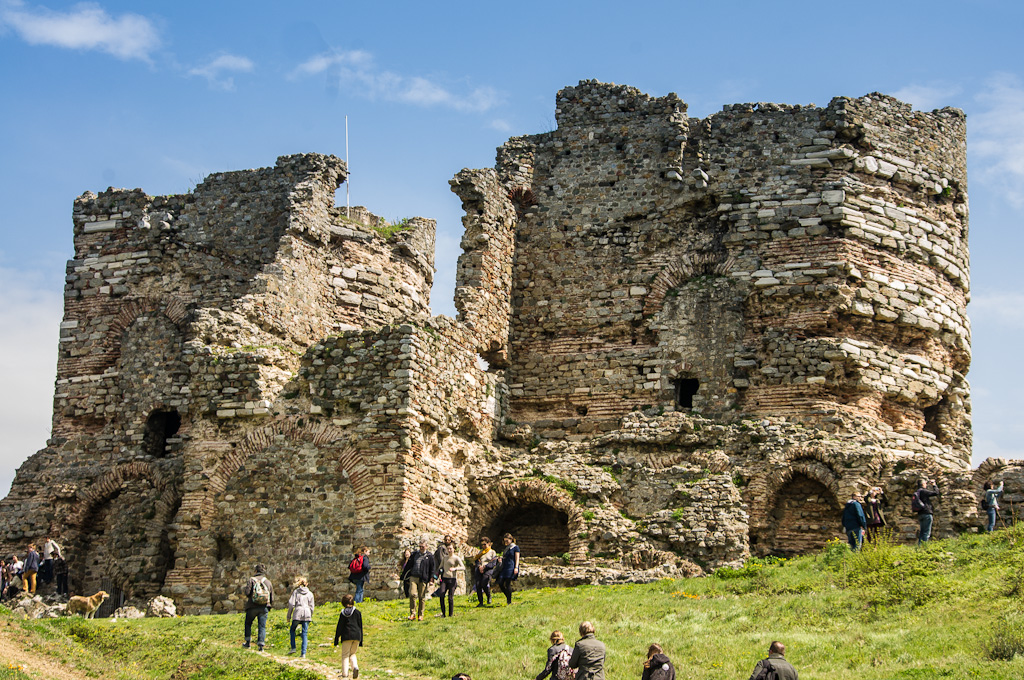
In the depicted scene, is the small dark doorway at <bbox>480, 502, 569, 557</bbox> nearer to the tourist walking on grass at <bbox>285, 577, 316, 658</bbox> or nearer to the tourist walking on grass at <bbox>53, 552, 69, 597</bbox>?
the tourist walking on grass at <bbox>285, 577, 316, 658</bbox>

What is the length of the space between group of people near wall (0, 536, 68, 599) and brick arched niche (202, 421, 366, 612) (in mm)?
3347

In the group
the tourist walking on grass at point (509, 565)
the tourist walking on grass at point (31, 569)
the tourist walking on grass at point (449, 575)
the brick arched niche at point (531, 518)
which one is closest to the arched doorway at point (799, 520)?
the brick arched niche at point (531, 518)

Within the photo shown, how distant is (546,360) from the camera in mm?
31297

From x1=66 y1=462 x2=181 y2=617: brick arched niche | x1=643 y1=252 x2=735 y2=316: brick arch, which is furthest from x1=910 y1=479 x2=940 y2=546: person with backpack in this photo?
x1=66 y1=462 x2=181 y2=617: brick arched niche

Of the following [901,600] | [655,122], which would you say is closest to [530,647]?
[901,600]

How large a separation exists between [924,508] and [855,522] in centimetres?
123

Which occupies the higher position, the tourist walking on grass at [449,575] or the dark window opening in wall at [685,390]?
the dark window opening in wall at [685,390]

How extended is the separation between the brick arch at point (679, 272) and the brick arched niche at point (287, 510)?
7761 millimetres

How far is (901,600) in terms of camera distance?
2177cm

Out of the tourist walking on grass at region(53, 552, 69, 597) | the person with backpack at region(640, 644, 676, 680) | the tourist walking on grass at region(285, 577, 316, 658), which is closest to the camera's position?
the person with backpack at region(640, 644, 676, 680)

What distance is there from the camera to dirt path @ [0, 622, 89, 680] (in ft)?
64.5

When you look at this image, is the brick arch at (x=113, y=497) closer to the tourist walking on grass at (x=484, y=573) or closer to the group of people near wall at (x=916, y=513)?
the tourist walking on grass at (x=484, y=573)

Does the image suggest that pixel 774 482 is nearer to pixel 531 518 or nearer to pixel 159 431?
pixel 531 518

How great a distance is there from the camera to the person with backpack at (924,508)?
81.3 feet
